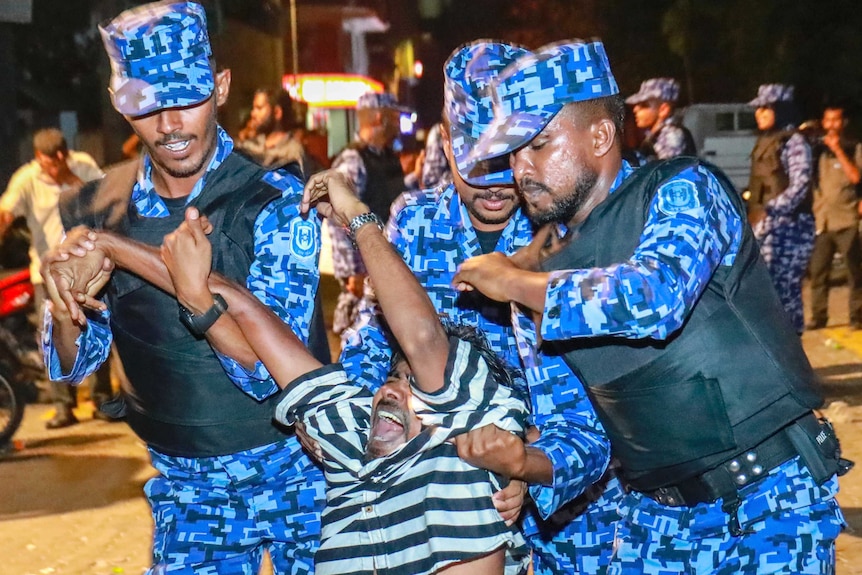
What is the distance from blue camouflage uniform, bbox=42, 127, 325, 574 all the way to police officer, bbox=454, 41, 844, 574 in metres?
0.58

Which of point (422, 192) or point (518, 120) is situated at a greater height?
point (518, 120)

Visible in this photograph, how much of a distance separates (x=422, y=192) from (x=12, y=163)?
39.4 ft

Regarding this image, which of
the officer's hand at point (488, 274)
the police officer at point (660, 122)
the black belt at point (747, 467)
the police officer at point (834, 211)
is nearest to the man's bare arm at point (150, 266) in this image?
the officer's hand at point (488, 274)

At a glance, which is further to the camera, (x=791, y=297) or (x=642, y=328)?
(x=791, y=297)

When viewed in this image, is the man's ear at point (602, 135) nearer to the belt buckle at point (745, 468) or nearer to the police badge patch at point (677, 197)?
the police badge patch at point (677, 197)

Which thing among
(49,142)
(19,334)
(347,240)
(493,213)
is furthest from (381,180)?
(493,213)

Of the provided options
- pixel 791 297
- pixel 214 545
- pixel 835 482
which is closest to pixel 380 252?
pixel 214 545

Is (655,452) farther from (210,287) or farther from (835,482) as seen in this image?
(210,287)

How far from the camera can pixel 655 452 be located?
2.86 meters

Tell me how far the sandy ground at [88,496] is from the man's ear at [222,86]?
312 centimetres

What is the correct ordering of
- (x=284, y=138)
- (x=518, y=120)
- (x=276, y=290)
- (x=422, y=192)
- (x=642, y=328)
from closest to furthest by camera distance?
(x=642, y=328)
(x=518, y=120)
(x=276, y=290)
(x=422, y=192)
(x=284, y=138)

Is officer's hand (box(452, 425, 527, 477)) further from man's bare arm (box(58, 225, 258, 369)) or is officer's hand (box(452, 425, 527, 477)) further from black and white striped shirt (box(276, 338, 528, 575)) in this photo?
man's bare arm (box(58, 225, 258, 369))

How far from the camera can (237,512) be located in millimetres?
3361

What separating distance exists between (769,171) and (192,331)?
771 cm
